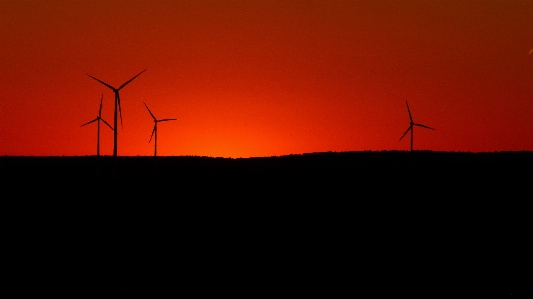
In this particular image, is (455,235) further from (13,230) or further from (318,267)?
(13,230)

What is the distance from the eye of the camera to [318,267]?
3747 centimetres

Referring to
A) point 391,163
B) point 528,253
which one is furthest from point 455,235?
point 391,163

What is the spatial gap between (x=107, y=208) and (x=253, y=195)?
831 cm

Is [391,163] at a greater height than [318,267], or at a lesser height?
greater

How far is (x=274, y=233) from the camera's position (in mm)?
45031

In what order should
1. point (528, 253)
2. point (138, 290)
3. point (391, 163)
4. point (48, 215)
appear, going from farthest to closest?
point (391, 163) < point (48, 215) < point (528, 253) < point (138, 290)

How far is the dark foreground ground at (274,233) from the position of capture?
34.7m

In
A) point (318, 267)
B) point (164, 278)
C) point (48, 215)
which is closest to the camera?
point (164, 278)

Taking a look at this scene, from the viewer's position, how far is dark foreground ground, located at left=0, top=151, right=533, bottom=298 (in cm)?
3466

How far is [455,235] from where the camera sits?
1804 inches

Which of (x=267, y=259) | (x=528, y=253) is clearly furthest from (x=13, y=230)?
(x=528, y=253)

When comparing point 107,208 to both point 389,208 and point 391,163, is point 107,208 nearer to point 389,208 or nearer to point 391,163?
point 389,208

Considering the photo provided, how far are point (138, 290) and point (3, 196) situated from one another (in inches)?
1220

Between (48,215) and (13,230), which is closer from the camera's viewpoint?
(13,230)
